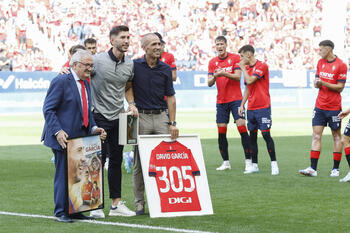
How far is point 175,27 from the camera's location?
38.4m

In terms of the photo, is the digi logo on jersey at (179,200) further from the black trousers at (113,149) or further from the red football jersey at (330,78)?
the red football jersey at (330,78)

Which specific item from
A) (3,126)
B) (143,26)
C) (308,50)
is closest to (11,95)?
(3,126)

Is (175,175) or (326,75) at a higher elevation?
(326,75)

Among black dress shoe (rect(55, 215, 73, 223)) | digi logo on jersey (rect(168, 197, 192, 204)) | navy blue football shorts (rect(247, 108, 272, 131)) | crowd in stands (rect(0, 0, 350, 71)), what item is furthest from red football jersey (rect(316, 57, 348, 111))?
crowd in stands (rect(0, 0, 350, 71))

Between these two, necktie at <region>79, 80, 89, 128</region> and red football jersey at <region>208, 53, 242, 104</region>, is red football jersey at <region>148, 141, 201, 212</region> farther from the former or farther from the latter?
red football jersey at <region>208, 53, 242, 104</region>

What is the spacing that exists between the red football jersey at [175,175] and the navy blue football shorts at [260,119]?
4135mm

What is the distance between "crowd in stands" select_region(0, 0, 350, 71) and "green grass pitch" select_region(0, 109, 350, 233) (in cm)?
1724

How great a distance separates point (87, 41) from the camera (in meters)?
11.5

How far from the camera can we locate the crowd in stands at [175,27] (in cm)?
3362

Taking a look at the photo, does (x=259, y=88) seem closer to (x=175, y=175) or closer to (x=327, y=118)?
(x=327, y=118)

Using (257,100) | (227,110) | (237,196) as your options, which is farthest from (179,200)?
(227,110)

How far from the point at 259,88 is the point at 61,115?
17.7 ft

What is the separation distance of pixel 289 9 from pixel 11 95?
766 inches

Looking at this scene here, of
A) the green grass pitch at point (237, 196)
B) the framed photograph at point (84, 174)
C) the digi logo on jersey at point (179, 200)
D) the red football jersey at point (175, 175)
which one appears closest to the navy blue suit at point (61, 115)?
the framed photograph at point (84, 174)
